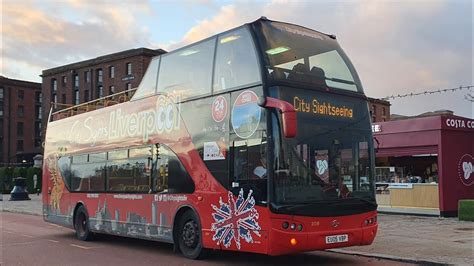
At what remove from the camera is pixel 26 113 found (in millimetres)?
97500

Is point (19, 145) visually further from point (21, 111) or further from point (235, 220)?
point (235, 220)

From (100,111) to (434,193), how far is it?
41.5 ft

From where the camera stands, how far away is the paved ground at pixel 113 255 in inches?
424

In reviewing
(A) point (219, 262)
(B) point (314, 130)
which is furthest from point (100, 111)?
(B) point (314, 130)

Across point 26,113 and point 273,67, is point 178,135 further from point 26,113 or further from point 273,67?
point 26,113

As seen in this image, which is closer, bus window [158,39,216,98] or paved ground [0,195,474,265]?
paved ground [0,195,474,265]

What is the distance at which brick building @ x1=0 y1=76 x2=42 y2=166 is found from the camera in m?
93.4

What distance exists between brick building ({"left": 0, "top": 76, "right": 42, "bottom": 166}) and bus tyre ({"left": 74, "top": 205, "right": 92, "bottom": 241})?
7958 centimetres

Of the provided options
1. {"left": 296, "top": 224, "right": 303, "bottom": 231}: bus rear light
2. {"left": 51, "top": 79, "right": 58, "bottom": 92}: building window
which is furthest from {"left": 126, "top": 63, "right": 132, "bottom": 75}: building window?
{"left": 296, "top": 224, "right": 303, "bottom": 231}: bus rear light

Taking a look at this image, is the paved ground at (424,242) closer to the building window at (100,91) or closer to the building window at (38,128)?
the building window at (100,91)

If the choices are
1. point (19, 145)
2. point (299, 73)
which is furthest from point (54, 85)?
point (299, 73)

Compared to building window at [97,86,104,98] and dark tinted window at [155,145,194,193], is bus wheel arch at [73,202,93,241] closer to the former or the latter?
dark tinted window at [155,145,194,193]

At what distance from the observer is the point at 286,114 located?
341 inches

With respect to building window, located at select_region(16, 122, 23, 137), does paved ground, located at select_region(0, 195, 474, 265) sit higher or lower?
lower
